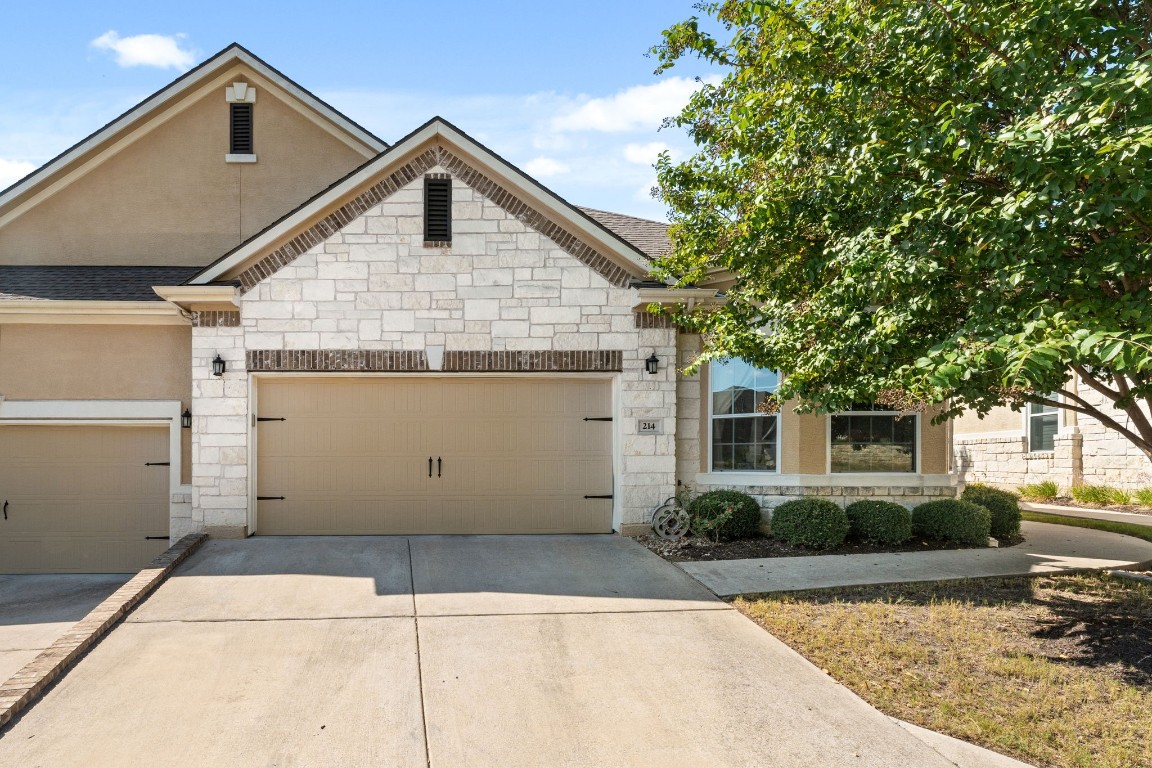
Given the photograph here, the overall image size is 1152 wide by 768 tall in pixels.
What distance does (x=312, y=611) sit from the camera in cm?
753

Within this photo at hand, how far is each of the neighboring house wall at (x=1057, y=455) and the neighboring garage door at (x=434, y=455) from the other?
393 inches

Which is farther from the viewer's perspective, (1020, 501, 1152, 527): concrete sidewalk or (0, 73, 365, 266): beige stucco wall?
(1020, 501, 1152, 527): concrete sidewalk

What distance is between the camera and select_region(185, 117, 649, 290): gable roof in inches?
423

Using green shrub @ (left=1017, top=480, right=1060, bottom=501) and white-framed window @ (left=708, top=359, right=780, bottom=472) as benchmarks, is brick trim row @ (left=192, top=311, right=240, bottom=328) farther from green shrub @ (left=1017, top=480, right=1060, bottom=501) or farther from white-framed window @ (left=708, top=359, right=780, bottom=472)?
green shrub @ (left=1017, top=480, right=1060, bottom=501)

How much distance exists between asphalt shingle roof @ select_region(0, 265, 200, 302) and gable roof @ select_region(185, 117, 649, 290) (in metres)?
1.58

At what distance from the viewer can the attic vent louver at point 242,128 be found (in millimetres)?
13453

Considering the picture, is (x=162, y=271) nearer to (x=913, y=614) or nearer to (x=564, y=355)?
(x=564, y=355)

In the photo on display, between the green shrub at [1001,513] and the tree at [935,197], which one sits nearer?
the tree at [935,197]

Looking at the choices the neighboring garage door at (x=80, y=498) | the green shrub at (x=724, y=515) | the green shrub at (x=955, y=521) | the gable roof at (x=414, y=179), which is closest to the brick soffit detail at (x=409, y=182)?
the gable roof at (x=414, y=179)

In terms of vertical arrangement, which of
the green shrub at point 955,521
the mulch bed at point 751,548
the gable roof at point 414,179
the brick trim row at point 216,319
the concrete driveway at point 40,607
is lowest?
the concrete driveway at point 40,607

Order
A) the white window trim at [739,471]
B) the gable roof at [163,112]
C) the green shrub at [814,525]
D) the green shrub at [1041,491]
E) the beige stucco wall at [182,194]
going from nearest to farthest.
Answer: the green shrub at [814,525] → the white window trim at [739,471] → the gable roof at [163,112] → the beige stucco wall at [182,194] → the green shrub at [1041,491]

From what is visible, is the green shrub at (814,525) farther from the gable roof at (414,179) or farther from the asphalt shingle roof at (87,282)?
the asphalt shingle roof at (87,282)

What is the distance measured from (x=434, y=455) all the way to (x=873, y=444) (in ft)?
20.0

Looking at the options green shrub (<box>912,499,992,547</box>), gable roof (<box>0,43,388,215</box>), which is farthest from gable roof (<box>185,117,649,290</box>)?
green shrub (<box>912,499,992,547</box>)
